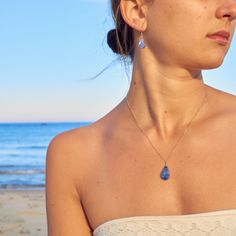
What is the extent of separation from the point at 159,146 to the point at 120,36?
21.8 inches

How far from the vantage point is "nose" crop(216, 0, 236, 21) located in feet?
5.50

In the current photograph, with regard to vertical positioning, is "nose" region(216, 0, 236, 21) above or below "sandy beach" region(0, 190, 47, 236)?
above

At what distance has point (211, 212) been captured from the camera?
5.43 ft

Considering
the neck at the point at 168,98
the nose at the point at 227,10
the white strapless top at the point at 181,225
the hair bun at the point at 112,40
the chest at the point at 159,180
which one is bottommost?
the white strapless top at the point at 181,225

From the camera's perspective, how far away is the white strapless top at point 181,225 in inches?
64.1

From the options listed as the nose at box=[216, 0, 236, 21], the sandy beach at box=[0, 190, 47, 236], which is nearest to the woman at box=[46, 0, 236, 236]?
the nose at box=[216, 0, 236, 21]

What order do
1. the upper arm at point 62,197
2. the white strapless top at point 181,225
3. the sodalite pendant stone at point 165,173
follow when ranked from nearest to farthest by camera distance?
the white strapless top at point 181,225 → the sodalite pendant stone at point 165,173 → the upper arm at point 62,197

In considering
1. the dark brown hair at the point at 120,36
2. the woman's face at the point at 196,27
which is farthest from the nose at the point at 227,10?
the dark brown hair at the point at 120,36

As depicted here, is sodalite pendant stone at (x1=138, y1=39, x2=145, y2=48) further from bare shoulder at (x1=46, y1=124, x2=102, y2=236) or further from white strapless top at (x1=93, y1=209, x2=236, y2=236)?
white strapless top at (x1=93, y1=209, x2=236, y2=236)

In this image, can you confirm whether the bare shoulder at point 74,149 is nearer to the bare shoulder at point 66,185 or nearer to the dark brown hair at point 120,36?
the bare shoulder at point 66,185

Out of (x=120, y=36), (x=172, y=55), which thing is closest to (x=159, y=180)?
(x=172, y=55)

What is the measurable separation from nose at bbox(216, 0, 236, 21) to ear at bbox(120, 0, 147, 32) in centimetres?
30

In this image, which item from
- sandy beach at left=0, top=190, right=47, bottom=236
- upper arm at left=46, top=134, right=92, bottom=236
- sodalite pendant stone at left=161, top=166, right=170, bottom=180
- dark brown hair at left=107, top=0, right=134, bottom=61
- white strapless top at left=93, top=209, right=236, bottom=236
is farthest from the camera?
sandy beach at left=0, top=190, right=47, bottom=236

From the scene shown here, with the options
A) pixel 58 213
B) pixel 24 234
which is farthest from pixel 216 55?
pixel 24 234
